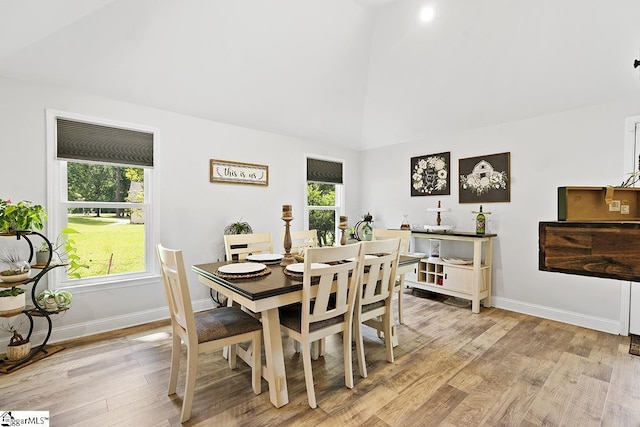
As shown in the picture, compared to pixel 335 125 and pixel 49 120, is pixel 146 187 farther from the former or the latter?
pixel 335 125

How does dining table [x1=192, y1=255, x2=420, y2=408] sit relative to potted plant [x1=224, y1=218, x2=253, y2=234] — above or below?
below

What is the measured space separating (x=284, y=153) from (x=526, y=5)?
2.99m

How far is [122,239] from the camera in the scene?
3.18m

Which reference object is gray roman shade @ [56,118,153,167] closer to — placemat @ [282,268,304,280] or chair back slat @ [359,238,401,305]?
placemat @ [282,268,304,280]

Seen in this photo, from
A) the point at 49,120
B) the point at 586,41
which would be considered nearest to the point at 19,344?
the point at 49,120

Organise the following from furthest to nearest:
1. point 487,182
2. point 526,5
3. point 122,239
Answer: point 487,182 → point 122,239 → point 526,5

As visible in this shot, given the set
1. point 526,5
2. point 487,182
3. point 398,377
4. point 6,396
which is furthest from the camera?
point 487,182

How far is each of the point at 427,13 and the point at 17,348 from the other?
181 inches

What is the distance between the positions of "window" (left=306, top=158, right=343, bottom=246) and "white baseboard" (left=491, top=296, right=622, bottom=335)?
2.52 m

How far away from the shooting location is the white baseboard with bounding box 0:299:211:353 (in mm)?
2670

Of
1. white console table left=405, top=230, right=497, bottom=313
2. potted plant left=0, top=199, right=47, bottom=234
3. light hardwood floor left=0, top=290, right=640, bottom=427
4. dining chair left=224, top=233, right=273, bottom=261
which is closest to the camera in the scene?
light hardwood floor left=0, top=290, right=640, bottom=427

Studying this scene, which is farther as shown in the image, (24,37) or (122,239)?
(122,239)

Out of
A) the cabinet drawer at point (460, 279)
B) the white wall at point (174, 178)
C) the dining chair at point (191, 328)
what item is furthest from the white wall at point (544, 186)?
the dining chair at point (191, 328)

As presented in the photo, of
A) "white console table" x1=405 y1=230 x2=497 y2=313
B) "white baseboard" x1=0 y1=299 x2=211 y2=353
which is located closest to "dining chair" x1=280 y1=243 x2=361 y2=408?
"white baseboard" x1=0 y1=299 x2=211 y2=353
